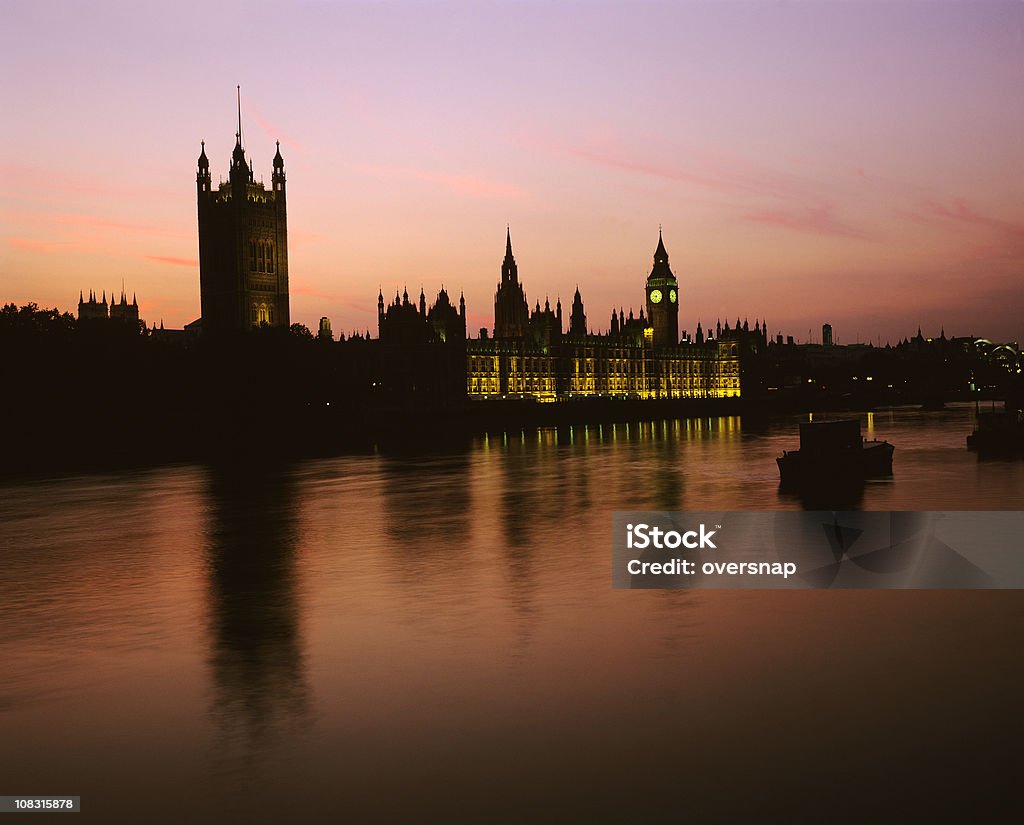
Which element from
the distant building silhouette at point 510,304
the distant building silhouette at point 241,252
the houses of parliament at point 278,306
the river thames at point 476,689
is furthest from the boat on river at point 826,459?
the distant building silhouette at point 510,304

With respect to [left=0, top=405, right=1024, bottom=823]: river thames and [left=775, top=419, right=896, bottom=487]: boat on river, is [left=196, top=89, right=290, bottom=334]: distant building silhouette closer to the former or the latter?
[left=775, top=419, right=896, bottom=487]: boat on river

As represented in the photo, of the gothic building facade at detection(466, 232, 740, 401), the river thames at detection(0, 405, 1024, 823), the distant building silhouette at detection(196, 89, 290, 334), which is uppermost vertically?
the distant building silhouette at detection(196, 89, 290, 334)

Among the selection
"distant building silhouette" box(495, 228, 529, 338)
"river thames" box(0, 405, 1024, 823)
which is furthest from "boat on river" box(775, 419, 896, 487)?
"distant building silhouette" box(495, 228, 529, 338)

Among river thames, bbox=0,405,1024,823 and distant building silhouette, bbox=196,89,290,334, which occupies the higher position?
distant building silhouette, bbox=196,89,290,334

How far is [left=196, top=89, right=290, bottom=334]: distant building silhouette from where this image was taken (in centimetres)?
14312

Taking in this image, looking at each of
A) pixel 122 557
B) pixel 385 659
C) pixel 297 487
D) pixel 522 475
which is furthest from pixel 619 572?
pixel 522 475

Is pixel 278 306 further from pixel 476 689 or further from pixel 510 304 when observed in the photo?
pixel 476 689

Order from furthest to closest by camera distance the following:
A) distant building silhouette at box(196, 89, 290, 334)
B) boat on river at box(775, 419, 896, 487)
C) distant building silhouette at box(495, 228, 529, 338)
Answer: distant building silhouette at box(495, 228, 529, 338) < distant building silhouette at box(196, 89, 290, 334) < boat on river at box(775, 419, 896, 487)

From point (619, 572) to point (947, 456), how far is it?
150 ft

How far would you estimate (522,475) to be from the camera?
183 feet

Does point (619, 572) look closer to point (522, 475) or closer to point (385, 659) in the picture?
point (385, 659)

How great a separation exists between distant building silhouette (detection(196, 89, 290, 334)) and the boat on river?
102 metres

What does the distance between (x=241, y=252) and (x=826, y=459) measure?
108 metres

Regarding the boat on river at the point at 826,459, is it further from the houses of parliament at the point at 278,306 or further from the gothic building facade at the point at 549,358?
the gothic building facade at the point at 549,358
